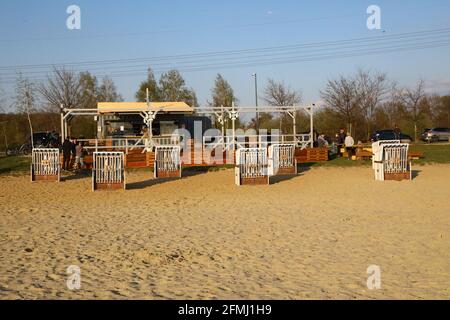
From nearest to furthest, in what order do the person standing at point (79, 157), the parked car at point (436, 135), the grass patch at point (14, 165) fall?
1. the person standing at point (79, 157)
2. the grass patch at point (14, 165)
3. the parked car at point (436, 135)

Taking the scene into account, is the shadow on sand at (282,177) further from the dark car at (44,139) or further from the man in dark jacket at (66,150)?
the dark car at (44,139)

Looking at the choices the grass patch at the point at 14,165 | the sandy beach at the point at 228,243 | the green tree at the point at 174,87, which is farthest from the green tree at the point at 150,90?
the sandy beach at the point at 228,243

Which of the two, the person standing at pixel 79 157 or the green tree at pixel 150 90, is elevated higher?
the green tree at pixel 150 90

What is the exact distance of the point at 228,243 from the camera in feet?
27.9

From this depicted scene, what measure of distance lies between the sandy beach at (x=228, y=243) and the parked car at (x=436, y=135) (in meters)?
30.5

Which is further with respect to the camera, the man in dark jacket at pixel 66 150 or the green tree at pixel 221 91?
the green tree at pixel 221 91

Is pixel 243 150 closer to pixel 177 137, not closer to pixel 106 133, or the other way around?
pixel 177 137

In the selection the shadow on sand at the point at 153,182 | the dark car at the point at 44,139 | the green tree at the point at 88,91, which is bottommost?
the shadow on sand at the point at 153,182

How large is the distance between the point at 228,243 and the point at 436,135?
41093mm

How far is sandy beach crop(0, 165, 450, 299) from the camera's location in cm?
597

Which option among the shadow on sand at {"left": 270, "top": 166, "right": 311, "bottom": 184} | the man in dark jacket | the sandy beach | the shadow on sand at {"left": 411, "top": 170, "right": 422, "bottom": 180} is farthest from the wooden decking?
the sandy beach

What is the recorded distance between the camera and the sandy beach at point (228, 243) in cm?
597

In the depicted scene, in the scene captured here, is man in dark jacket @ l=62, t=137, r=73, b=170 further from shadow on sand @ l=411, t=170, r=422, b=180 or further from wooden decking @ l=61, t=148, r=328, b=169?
shadow on sand @ l=411, t=170, r=422, b=180

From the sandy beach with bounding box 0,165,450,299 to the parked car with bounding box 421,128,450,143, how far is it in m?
30.5
